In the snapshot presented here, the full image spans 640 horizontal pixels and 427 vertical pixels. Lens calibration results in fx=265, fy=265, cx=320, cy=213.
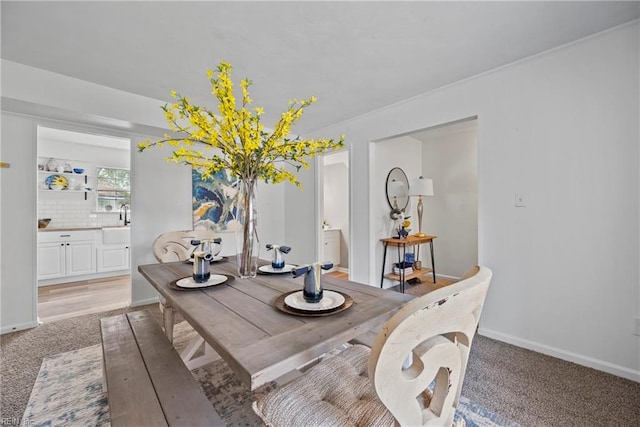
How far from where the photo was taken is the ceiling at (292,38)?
61.4 inches

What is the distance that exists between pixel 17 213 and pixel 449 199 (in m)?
5.31

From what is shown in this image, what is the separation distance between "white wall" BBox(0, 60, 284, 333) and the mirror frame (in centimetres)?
288

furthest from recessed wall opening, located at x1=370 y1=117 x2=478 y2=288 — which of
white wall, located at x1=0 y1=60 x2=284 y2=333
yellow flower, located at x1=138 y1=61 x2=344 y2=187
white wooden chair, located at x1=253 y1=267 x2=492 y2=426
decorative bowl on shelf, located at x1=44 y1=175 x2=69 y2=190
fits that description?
decorative bowl on shelf, located at x1=44 y1=175 x2=69 y2=190

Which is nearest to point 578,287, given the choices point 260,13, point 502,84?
point 502,84

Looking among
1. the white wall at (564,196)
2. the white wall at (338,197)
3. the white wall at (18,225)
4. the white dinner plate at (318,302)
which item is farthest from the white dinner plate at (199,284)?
the white wall at (338,197)

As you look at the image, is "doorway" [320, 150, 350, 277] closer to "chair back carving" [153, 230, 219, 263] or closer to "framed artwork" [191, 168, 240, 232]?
"framed artwork" [191, 168, 240, 232]

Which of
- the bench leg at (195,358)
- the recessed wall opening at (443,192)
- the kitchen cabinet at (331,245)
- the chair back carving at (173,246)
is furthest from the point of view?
the kitchen cabinet at (331,245)

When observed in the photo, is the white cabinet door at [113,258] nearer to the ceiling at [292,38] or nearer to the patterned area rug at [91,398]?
the patterned area rug at [91,398]

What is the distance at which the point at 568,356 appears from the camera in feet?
6.22

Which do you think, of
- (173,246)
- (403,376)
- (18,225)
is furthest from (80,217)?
(403,376)

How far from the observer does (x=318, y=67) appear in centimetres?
220

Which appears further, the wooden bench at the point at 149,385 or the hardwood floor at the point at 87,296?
the hardwood floor at the point at 87,296

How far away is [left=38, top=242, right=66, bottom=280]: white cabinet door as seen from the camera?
388 cm

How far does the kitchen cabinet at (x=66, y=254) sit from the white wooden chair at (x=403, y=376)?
4.81 meters
